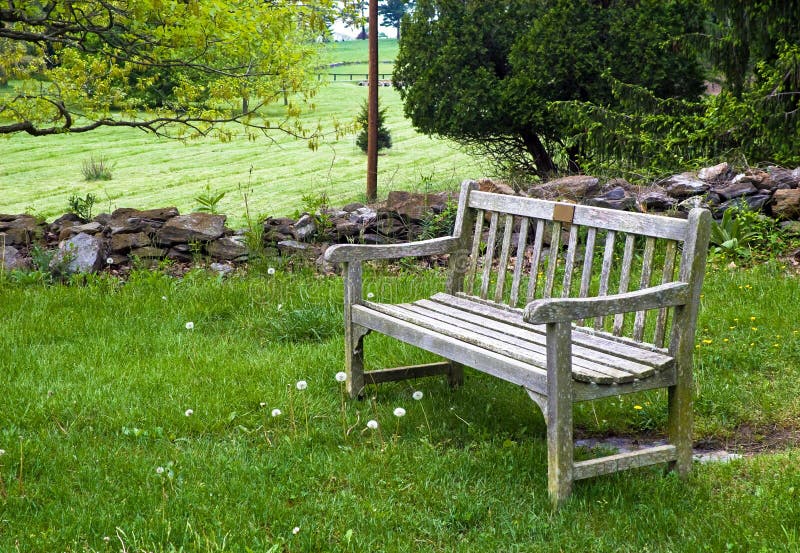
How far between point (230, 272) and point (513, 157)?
9254 mm

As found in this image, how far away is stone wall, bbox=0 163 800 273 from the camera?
7891 millimetres

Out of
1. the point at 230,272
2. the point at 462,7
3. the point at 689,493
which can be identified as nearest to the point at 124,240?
the point at 230,272

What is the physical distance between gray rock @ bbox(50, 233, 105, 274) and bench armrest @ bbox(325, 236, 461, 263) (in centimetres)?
383

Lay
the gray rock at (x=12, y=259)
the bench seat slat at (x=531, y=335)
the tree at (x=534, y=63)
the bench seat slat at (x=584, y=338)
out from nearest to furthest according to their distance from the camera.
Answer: the bench seat slat at (x=531, y=335), the bench seat slat at (x=584, y=338), the gray rock at (x=12, y=259), the tree at (x=534, y=63)

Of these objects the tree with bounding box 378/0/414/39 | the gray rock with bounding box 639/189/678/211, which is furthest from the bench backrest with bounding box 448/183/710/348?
the tree with bounding box 378/0/414/39

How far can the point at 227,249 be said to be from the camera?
8180 mm

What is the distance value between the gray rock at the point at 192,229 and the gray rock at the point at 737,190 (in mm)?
4886

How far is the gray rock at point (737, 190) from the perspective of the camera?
320 inches

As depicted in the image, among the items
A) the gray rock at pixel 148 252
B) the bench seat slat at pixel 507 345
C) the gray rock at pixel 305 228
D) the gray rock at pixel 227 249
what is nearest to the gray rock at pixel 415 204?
the gray rock at pixel 305 228

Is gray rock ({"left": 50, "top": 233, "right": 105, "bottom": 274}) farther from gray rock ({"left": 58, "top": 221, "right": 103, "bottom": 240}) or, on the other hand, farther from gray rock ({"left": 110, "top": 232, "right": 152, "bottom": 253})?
gray rock ({"left": 58, "top": 221, "right": 103, "bottom": 240})

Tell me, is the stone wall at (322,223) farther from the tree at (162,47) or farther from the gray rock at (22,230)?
the tree at (162,47)

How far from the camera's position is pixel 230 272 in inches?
302

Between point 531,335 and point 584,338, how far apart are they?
239mm

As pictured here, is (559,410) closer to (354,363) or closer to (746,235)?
(354,363)
